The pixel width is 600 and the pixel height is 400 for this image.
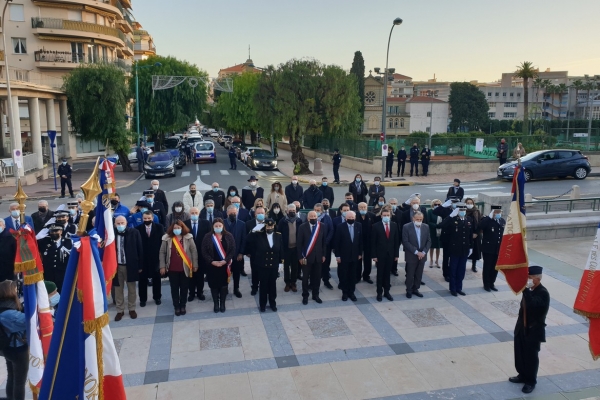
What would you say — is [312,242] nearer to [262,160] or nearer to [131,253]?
[131,253]

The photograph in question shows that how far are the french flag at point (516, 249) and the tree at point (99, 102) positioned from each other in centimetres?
2790

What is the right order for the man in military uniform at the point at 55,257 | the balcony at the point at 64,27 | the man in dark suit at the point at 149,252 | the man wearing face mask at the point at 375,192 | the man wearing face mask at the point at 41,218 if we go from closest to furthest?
the man in military uniform at the point at 55,257
the man in dark suit at the point at 149,252
the man wearing face mask at the point at 41,218
the man wearing face mask at the point at 375,192
the balcony at the point at 64,27

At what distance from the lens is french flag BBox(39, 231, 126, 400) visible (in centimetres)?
Result: 466

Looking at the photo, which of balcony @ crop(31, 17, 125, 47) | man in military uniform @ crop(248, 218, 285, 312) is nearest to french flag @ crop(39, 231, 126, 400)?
man in military uniform @ crop(248, 218, 285, 312)

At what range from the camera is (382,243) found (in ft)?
32.8

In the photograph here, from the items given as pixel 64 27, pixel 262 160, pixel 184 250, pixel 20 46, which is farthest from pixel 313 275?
pixel 20 46

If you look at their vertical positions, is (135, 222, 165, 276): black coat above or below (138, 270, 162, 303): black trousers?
above

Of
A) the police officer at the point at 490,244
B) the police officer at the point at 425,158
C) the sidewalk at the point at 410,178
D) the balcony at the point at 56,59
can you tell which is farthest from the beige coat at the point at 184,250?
the balcony at the point at 56,59

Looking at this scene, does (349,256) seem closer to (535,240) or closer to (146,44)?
(535,240)

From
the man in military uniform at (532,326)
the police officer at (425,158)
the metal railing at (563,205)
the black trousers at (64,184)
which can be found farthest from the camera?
the police officer at (425,158)

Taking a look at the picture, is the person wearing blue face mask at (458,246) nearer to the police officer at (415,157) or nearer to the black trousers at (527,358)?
the black trousers at (527,358)

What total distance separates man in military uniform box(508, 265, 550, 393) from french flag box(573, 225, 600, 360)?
4.87 feet

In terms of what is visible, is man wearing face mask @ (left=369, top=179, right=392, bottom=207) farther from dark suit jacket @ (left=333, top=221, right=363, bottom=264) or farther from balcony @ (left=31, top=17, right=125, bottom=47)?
balcony @ (left=31, top=17, right=125, bottom=47)

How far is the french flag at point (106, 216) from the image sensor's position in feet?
19.2
